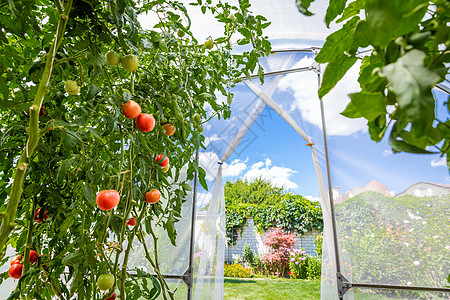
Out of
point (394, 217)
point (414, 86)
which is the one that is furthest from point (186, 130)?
point (394, 217)

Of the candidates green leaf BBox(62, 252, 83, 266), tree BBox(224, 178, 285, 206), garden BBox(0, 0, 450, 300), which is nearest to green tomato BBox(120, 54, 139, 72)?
garden BBox(0, 0, 450, 300)

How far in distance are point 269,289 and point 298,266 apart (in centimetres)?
157

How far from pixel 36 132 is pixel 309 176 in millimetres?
13160

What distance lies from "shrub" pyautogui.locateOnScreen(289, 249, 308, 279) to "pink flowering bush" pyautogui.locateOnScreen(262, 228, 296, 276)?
209 mm

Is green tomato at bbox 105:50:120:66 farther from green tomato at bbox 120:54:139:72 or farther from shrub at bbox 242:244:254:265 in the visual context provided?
shrub at bbox 242:244:254:265

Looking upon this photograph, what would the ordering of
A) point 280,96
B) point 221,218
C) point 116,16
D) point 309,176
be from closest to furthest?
point 116,16, point 221,218, point 280,96, point 309,176

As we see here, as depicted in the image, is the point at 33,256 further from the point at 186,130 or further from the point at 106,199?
the point at 186,130

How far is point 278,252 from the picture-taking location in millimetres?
7359

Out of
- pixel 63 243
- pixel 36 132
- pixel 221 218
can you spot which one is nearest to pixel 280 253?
pixel 221 218

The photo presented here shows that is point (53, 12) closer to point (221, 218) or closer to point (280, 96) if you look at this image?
point (221, 218)

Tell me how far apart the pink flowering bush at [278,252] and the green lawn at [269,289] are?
1.53 ft

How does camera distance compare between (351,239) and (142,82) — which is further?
(351,239)

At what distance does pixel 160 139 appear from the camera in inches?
36.9

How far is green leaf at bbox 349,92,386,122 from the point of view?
0.16 metres
